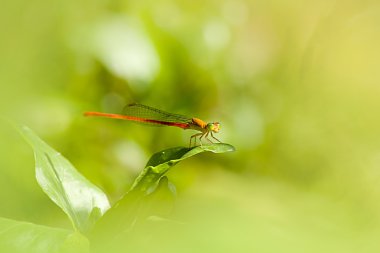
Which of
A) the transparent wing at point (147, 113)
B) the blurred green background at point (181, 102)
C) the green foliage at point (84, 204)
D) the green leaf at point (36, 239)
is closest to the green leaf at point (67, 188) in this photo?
the green foliage at point (84, 204)

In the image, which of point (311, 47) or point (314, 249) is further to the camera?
point (311, 47)

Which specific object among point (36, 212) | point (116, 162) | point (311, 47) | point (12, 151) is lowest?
point (36, 212)

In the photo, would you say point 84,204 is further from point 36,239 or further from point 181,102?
point 181,102

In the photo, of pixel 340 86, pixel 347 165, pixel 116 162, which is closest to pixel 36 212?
pixel 116 162

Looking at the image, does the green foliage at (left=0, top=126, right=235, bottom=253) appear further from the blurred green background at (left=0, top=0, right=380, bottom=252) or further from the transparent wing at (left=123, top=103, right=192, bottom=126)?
the transparent wing at (left=123, top=103, right=192, bottom=126)

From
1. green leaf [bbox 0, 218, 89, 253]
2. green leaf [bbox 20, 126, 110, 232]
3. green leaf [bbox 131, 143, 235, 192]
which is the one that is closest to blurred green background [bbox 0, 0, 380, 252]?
green leaf [bbox 20, 126, 110, 232]

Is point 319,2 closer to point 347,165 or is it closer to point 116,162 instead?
point 347,165

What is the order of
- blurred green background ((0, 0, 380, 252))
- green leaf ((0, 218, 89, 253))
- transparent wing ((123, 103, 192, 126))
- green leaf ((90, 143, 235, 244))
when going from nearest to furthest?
green leaf ((0, 218, 89, 253)) < green leaf ((90, 143, 235, 244)) < transparent wing ((123, 103, 192, 126)) < blurred green background ((0, 0, 380, 252))
